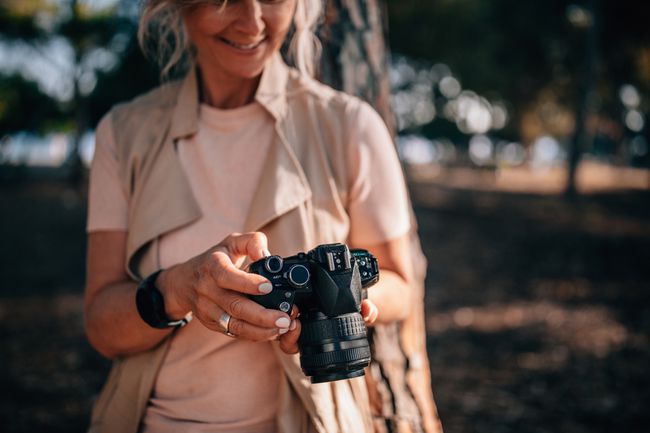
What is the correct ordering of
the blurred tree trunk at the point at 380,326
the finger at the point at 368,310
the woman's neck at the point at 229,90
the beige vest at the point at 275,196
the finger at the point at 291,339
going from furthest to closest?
the blurred tree trunk at the point at 380,326, the woman's neck at the point at 229,90, the beige vest at the point at 275,196, the finger at the point at 368,310, the finger at the point at 291,339

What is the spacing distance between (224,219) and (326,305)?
486 mm

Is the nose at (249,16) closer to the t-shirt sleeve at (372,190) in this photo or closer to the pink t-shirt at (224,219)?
the pink t-shirt at (224,219)

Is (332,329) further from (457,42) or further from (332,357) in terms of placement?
(457,42)

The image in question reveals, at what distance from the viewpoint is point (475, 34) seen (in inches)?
642

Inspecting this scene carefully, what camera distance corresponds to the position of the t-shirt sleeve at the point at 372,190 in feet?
5.94

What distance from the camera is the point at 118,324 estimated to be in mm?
1799

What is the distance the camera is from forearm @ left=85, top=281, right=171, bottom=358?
176 centimetres

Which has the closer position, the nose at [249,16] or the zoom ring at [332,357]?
the zoom ring at [332,357]

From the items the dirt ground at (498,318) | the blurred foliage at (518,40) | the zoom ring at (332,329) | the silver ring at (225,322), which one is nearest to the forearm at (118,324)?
the silver ring at (225,322)

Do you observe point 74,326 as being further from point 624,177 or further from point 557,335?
point 624,177

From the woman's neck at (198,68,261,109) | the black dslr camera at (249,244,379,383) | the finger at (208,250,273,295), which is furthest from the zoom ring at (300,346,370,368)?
the woman's neck at (198,68,261,109)

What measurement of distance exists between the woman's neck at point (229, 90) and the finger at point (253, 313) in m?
0.77

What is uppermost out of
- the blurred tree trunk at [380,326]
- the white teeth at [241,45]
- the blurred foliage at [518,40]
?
the white teeth at [241,45]

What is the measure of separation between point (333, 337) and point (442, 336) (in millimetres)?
5498
